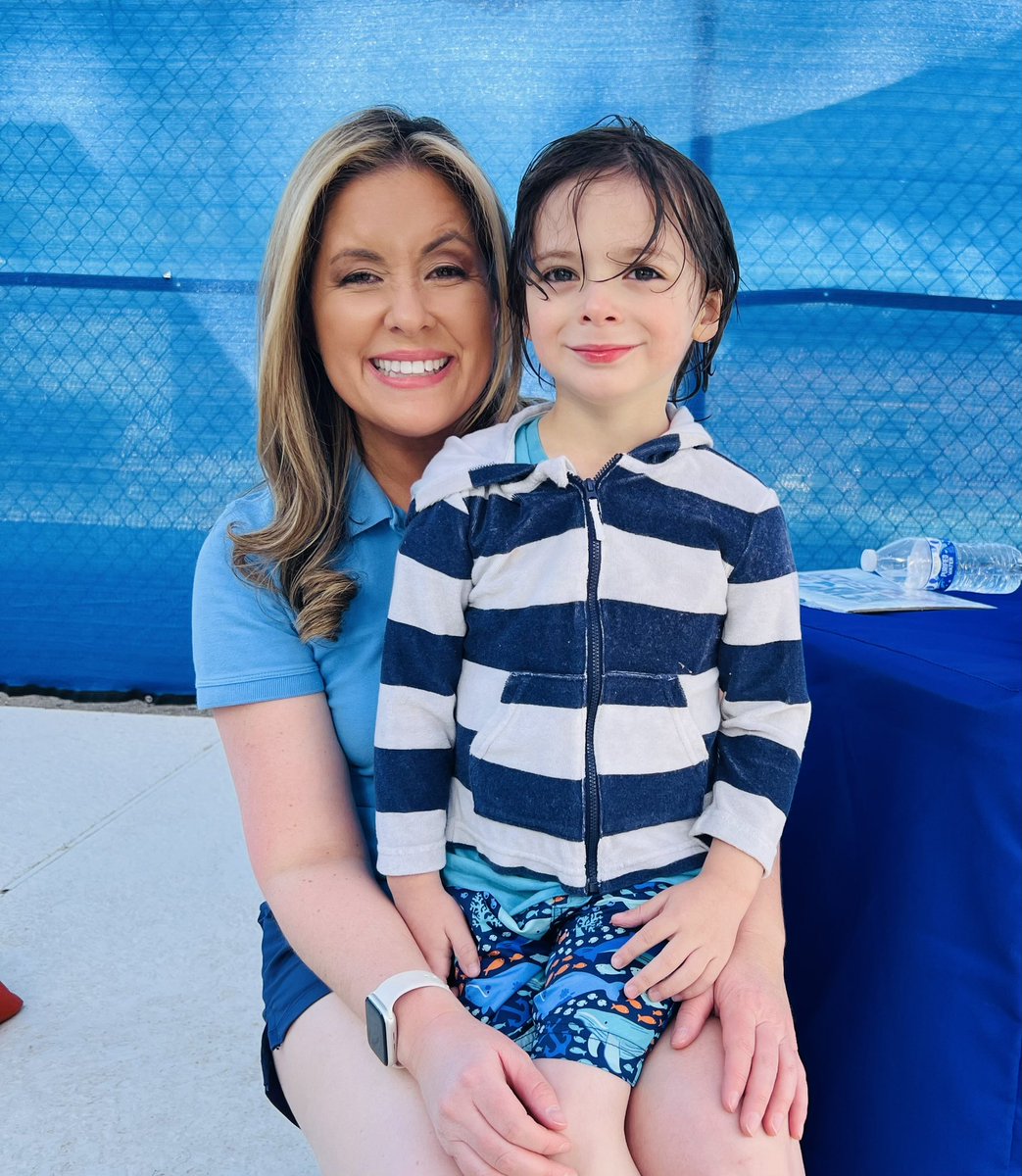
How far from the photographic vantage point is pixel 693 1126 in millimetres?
980

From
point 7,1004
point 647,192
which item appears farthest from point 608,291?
point 7,1004

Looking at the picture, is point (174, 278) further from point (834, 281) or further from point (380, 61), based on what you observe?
point (834, 281)

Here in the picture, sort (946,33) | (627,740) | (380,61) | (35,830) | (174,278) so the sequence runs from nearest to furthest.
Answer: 1. (627,740)
2. (35,830)
3. (946,33)
4. (380,61)
5. (174,278)

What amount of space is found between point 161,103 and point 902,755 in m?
3.24

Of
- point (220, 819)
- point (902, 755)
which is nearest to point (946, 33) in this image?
point (902, 755)

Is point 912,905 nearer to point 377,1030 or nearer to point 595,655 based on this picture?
point 595,655

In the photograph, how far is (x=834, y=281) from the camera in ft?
10.4

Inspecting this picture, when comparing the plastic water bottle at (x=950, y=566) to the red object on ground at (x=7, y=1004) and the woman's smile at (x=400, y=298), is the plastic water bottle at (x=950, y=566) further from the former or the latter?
the red object on ground at (x=7, y=1004)

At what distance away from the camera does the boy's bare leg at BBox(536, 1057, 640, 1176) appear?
95 cm

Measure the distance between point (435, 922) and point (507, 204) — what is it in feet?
8.55

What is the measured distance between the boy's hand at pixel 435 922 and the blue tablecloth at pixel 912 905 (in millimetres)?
435

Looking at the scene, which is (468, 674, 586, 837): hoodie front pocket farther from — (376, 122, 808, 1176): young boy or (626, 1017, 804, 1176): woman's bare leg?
(626, 1017, 804, 1176): woman's bare leg

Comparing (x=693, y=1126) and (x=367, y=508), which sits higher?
(x=367, y=508)

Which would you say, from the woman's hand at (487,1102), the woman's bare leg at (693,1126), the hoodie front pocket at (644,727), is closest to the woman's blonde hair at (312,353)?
the hoodie front pocket at (644,727)
